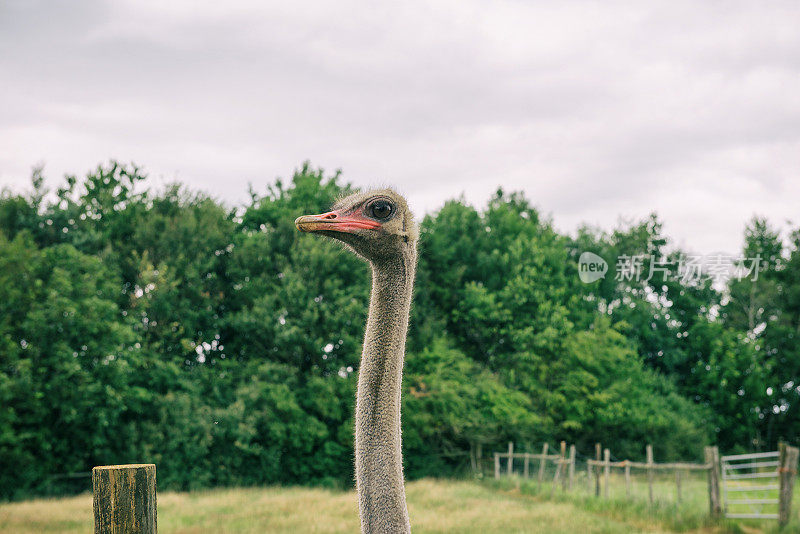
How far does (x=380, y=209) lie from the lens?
8.95ft

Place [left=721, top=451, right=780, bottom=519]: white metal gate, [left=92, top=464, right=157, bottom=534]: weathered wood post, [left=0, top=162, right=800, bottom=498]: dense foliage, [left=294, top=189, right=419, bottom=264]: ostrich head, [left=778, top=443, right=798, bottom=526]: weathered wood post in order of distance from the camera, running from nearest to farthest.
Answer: [left=92, top=464, right=157, bottom=534]: weathered wood post < [left=294, top=189, right=419, bottom=264]: ostrich head < [left=778, top=443, right=798, bottom=526]: weathered wood post < [left=721, top=451, right=780, bottom=519]: white metal gate < [left=0, top=162, right=800, bottom=498]: dense foliage

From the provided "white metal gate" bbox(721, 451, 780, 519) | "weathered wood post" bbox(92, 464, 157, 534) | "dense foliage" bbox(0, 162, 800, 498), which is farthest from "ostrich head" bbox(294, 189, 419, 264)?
"dense foliage" bbox(0, 162, 800, 498)

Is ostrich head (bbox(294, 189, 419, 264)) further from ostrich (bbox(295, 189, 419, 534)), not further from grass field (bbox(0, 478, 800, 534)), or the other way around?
grass field (bbox(0, 478, 800, 534))

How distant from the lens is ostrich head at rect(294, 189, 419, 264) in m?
2.64

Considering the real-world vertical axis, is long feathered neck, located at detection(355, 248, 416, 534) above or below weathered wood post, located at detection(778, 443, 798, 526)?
above

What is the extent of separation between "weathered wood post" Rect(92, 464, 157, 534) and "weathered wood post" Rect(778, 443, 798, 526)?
10.9 metres

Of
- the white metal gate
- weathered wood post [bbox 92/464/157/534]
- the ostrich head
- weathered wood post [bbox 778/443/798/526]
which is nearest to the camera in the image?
weathered wood post [bbox 92/464/157/534]

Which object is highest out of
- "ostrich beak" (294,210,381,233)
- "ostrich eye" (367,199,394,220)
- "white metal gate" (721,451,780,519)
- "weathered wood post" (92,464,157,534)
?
"ostrich eye" (367,199,394,220)

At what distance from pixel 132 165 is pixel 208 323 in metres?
6.17

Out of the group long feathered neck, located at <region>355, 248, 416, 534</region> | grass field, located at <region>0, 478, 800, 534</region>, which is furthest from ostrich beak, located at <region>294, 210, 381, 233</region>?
grass field, located at <region>0, 478, 800, 534</region>

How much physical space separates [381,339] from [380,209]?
464mm

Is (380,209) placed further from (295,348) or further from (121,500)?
(295,348)

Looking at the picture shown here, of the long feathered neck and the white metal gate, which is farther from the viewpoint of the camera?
the white metal gate

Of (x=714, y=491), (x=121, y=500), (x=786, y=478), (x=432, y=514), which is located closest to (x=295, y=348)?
(x=432, y=514)
